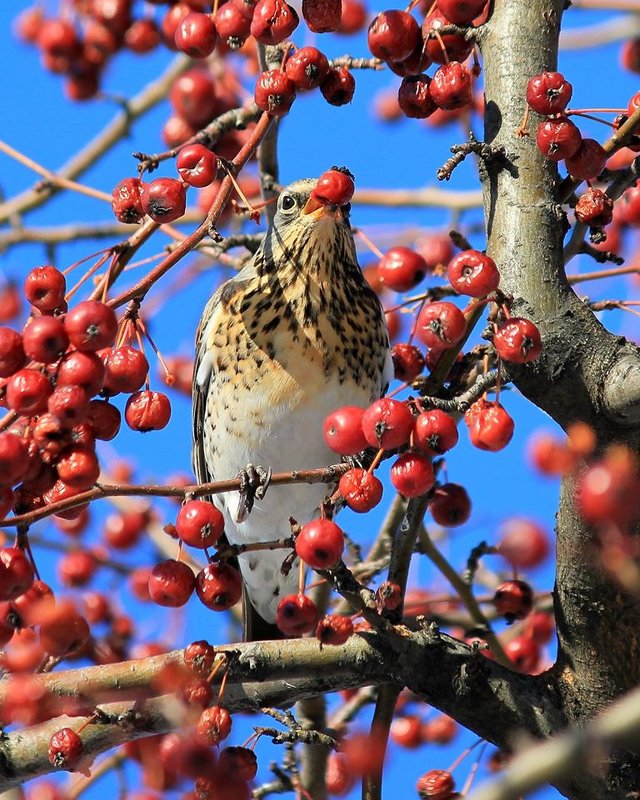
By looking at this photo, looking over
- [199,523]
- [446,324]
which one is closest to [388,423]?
[446,324]

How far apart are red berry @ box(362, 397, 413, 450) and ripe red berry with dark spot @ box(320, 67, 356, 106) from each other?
74cm

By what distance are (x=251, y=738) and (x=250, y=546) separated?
0.57m

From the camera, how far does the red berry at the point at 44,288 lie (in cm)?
210

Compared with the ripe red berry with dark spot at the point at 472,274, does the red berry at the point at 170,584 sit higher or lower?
lower

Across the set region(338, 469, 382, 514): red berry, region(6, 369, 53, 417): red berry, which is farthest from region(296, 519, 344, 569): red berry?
region(6, 369, 53, 417): red berry

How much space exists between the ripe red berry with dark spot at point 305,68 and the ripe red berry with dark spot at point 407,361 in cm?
57

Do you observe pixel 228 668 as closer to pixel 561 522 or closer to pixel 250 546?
pixel 250 546

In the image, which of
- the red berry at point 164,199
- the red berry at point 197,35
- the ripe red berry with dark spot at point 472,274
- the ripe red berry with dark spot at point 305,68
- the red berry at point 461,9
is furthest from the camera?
the red berry at point 197,35

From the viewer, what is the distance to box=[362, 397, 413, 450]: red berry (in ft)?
6.63

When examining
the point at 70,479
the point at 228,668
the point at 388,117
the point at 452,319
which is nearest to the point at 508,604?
the point at 228,668

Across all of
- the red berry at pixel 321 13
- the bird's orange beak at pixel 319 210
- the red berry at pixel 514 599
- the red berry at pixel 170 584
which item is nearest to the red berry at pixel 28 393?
the red berry at pixel 170 584

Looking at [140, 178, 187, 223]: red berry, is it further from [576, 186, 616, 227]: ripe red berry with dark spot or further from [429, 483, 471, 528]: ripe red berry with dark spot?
[429, 483, 471, 528]: ripe red berry with dark spot

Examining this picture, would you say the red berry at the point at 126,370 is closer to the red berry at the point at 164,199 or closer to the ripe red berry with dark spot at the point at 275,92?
the red berry at the point at 164,199

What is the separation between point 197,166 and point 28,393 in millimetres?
533
